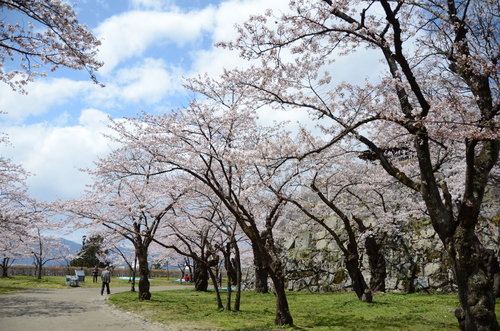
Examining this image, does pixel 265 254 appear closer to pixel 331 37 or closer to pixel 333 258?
pixel 331 37

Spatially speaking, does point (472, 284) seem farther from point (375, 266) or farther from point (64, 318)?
point (64, 318)

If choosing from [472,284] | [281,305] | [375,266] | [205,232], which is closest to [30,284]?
[205,232]

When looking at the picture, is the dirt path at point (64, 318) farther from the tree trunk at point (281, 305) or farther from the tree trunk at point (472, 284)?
the tree trunk at point (472, 284)

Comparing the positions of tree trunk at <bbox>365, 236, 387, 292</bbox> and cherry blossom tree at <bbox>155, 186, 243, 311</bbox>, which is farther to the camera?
tree trunk at <bbox>365, 236, 387, 292</bbox>

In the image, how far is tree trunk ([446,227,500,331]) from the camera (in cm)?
652

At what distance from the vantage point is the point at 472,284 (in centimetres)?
662

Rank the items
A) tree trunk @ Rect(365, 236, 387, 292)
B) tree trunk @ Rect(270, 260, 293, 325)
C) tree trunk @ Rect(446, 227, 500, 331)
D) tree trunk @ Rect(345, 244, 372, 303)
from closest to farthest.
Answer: tree trunk @ Rect(446, 227, 500, 331), tree trunk @ Rect(270, 260, 293, 325), tree trunk @ Rect(345, 244, 372, 303), tree trunk @ Rect(365, 236, 387, 292)

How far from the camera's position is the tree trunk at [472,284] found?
257 inches

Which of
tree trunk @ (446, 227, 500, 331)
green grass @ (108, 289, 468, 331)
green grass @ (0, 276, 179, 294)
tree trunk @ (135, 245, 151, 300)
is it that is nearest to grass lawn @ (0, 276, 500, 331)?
green grass @ (108, 289, 468, 331)

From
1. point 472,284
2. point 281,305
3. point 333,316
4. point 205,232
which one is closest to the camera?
point 472,284

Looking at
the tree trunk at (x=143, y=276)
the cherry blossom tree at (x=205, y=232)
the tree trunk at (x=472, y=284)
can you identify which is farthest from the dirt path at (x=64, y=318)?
the tree trunk at (x=472, y=284)

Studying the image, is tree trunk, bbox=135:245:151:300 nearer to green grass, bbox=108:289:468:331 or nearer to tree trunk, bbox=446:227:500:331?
green grass, bbox=108:289:468:331

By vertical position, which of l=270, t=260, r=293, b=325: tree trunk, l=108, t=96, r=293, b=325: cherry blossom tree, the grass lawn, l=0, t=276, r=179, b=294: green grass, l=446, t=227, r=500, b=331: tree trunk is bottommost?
l=0, t=276, r=179, b=294: green grass

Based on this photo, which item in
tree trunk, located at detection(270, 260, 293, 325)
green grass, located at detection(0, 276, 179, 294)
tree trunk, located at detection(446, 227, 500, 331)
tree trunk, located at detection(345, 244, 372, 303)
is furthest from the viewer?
green grass, located at detection(0, 276, 179, 294)
